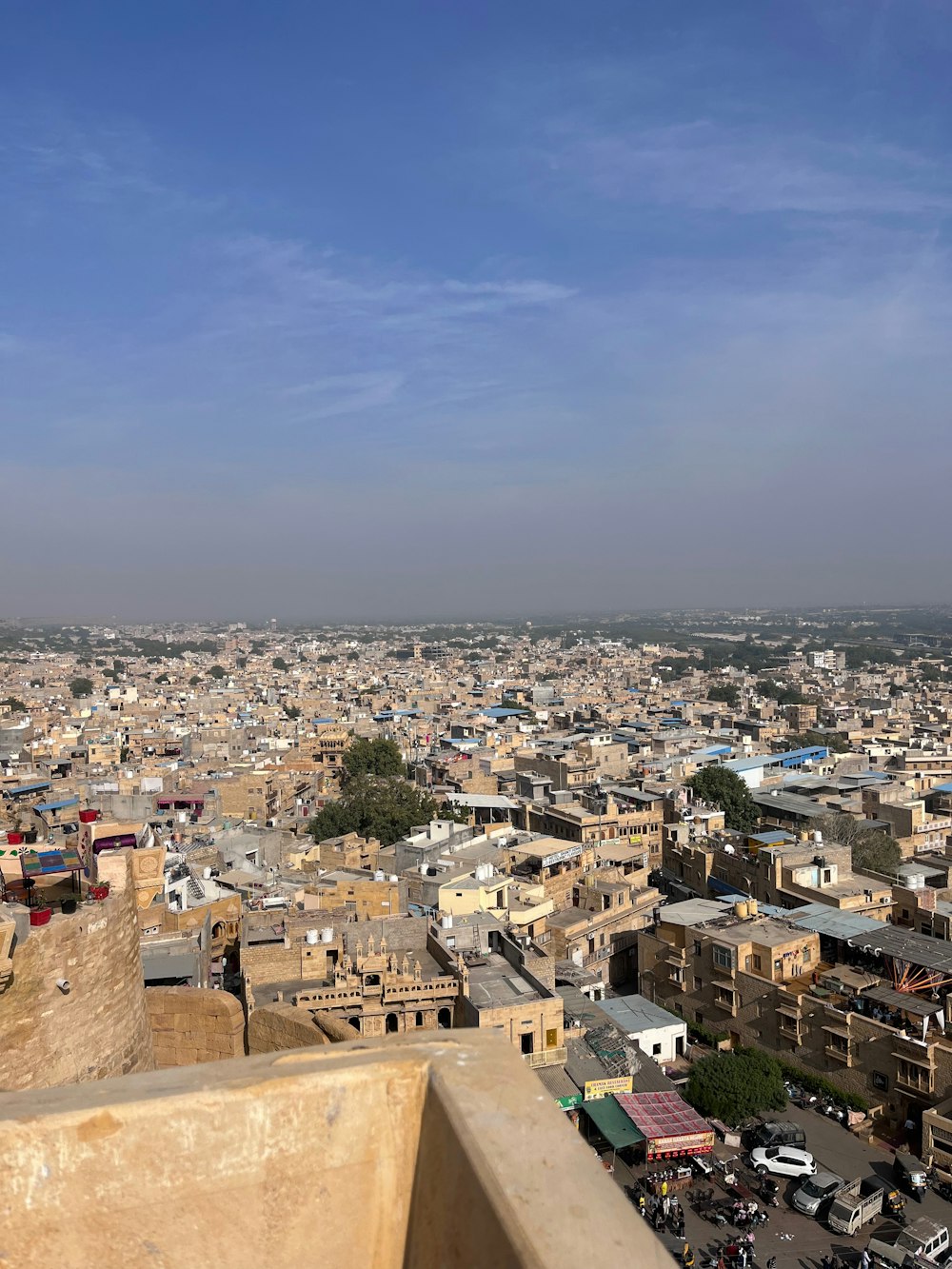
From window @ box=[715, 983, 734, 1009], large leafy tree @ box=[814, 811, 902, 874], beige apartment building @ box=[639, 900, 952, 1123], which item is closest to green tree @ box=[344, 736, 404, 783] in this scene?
large leafy tree @ box=[814, 811, 902, 874]

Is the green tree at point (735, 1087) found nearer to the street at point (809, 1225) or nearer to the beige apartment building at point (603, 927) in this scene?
the street at point (809, 1225)

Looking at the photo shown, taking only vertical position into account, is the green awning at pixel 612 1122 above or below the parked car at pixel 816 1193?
above

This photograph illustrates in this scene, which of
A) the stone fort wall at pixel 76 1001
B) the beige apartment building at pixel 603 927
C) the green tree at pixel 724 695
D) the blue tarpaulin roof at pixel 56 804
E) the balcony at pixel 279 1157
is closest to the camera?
the balcony at pixel 279 1157

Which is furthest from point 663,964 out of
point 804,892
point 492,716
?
point 492,716

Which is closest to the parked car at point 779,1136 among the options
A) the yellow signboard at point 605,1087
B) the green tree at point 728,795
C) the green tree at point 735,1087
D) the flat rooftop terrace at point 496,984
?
the green tree at point 735,1087

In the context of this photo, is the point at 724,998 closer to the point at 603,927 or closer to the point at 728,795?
the point at 603,927

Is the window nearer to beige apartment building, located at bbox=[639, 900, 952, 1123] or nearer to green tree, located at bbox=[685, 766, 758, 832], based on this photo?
beige apartment building, located at bbox=[639, 900, 952, 1123]

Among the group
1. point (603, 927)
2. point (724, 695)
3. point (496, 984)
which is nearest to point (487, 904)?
point (603, 927)
